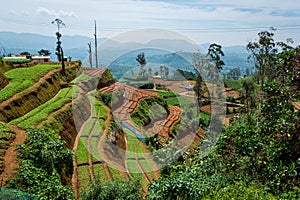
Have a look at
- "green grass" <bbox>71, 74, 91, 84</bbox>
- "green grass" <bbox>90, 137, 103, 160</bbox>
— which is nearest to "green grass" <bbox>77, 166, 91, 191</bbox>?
"green grass" <bbox>90, 137, 103, 160</bbox>

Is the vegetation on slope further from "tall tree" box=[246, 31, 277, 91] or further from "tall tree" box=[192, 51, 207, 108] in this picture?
"tall tree" box=[192, 51, 207, 108]

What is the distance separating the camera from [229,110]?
2244 centimetres

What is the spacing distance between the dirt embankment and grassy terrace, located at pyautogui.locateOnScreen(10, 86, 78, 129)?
0.46m

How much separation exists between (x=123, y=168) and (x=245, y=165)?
4294 millimetres

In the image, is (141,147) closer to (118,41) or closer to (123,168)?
(123,168)

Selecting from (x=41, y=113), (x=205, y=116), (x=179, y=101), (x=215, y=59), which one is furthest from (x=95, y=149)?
(x=215, y=59)

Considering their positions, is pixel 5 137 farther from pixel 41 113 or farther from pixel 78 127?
pixel 78 127

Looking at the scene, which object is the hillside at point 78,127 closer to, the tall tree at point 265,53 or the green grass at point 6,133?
the green grass at point 6,133

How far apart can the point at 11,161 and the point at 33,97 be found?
15.6 ft

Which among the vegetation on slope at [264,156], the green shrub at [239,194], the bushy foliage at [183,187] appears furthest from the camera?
the vegetation on slope at [264,156]

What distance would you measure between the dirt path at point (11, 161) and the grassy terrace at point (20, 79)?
2734 millimetres

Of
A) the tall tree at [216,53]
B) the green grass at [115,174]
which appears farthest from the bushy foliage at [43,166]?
the tall tree at [216,53]

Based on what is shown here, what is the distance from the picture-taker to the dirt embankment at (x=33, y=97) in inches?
331

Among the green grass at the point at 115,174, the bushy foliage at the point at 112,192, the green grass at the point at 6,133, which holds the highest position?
the green grass at the point at 6,133
